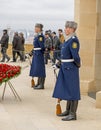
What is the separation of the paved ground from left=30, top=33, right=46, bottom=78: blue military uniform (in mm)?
737

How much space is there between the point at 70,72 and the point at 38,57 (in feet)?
14.1

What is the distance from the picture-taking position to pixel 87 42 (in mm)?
13180

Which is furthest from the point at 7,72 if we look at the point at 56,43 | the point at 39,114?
the point at 56,43

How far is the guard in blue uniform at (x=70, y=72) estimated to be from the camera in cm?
885

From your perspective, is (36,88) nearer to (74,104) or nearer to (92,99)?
(92,99)

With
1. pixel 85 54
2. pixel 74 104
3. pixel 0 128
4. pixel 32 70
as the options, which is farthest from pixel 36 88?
pixel 0 128

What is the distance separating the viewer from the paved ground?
848 centimetres

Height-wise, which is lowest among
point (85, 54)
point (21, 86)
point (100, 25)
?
point (21, 86)

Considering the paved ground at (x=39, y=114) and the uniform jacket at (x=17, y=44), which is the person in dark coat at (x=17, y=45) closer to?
the uniform jacket at (x=17, y=44)

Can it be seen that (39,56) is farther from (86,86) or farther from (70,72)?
(70,72)

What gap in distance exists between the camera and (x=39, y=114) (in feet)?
31.5

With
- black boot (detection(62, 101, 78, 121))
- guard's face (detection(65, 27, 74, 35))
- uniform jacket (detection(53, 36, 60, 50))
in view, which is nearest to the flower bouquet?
black boot (detection(62, 101, 78, 121))

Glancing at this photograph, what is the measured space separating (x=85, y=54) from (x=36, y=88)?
1.59 meters

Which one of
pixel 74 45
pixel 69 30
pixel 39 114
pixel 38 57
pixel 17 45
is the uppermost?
pixel 69 30
